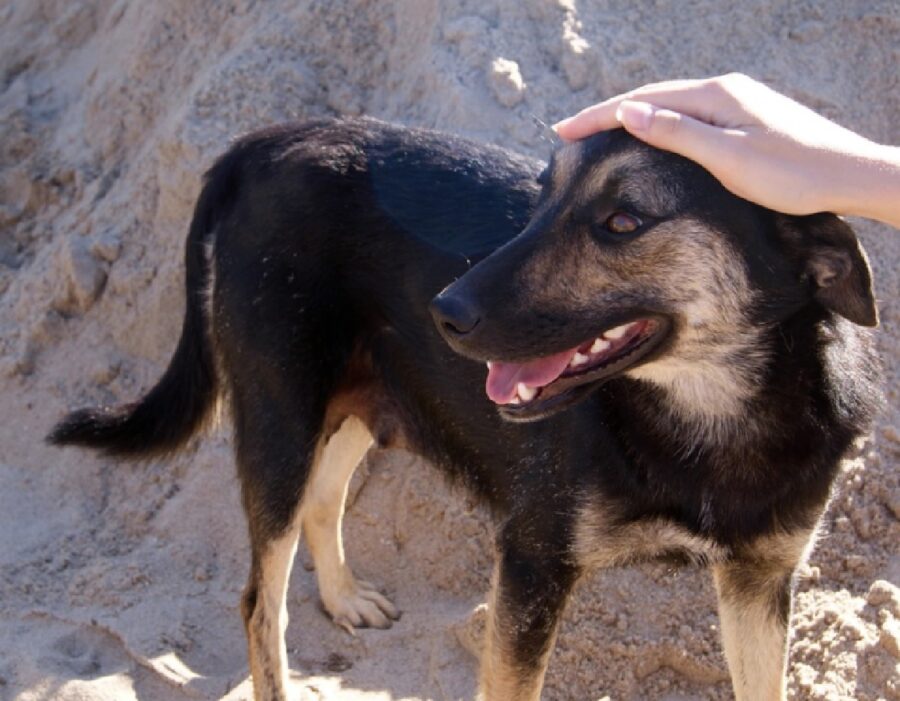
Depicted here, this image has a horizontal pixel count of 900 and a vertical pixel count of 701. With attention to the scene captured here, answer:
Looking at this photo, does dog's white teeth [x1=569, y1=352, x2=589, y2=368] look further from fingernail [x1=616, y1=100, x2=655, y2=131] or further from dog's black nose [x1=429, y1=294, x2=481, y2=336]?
fingernail [x1=616, y1=100, x2=655, y2=131]

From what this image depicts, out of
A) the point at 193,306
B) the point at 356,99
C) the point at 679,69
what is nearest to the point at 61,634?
the point at 193,306

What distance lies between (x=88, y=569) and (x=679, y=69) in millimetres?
3371

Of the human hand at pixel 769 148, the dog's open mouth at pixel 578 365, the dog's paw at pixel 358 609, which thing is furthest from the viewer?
the dog's paw at pixel 358 609

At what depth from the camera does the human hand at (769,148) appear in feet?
9.37

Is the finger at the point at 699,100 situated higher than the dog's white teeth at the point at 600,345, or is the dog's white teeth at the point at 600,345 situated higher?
the finger at the point at 699,100

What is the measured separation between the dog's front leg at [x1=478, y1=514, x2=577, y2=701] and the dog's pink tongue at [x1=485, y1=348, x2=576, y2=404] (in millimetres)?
508

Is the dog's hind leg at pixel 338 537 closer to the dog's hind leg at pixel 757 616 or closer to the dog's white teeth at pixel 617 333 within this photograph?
the dog's hind leg at pixel 757 616

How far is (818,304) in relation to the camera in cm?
320

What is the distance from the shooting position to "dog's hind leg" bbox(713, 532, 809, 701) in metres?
3.55

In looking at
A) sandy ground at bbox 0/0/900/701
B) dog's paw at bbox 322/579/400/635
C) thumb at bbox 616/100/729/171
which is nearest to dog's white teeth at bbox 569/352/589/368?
thumb at bbox 616/100/729/171

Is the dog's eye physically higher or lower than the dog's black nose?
higher

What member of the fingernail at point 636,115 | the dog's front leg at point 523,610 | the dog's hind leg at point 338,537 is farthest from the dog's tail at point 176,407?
the fingernail at point 636,115

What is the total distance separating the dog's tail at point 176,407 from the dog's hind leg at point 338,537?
53cm

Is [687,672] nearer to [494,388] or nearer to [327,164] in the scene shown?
[494,388]
